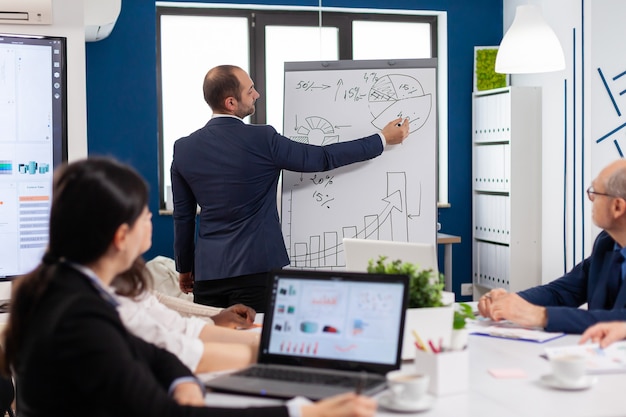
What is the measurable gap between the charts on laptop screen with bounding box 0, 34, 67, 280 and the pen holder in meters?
1.77

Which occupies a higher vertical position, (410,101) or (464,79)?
(464,79)

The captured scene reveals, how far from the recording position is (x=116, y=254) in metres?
1.59

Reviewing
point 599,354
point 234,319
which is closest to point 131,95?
point 234,319

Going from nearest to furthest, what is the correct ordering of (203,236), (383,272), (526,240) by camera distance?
1. (383,272)
2. (203,236)
3. (526,240)

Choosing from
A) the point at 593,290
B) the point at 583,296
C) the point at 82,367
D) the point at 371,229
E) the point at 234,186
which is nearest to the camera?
the point at 82,367

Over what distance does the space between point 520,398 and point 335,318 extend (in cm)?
44

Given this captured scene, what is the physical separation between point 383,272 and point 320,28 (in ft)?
13.5

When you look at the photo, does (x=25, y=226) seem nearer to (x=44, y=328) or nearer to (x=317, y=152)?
(x=317, y=152)

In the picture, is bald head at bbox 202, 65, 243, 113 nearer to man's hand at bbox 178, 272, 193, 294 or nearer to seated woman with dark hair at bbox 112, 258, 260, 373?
man's hand at bbox 178, 272, 193, 294

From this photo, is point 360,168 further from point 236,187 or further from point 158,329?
point 158,329

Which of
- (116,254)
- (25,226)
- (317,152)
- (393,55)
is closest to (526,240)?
(393,55)

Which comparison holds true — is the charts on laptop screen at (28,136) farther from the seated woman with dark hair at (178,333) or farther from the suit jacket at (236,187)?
the seated woman with dark hair at (178,333)

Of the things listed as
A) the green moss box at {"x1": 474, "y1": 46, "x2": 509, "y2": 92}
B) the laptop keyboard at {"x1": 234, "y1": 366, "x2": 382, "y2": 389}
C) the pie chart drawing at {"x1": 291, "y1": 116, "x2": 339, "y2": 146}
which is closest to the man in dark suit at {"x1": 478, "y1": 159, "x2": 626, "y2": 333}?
the laptop keyboard at {"x1": 234, "y1": 366, "x2": 382, "y2": 389}

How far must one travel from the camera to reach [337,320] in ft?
6.19
